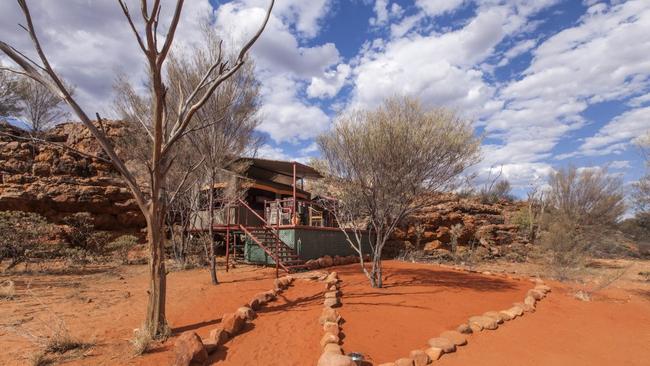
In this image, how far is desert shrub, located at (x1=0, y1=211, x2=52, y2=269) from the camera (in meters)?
10.6

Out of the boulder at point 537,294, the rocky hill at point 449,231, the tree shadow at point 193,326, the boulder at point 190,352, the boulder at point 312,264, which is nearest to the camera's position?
the boulder at point 190,352

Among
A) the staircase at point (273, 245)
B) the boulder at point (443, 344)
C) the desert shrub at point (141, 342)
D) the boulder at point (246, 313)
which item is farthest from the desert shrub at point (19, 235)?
the boulder at point (443, 344)

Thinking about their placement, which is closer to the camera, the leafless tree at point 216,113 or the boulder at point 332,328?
the boulder at point 332,328

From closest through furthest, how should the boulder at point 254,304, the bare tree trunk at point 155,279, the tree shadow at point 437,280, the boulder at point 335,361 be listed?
the boulder at point 335,361 → the bare tree trunk at point 155,279 → the boulder at point 254,304 → the tree shadow at point 437,280

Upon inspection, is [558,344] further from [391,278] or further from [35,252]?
[35,252]

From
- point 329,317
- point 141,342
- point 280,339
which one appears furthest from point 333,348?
point 141,342

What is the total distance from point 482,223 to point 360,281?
1509 centimetres

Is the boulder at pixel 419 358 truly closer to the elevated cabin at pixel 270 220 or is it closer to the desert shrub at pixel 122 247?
the elevated cabin at pixel 270 220

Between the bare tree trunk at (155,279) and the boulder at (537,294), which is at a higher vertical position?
the bare tree trunk at (155,279)

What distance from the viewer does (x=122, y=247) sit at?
14031 mm

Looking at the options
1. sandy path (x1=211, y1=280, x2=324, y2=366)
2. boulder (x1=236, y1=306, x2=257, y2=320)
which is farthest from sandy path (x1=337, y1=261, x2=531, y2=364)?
boulder (x1=236, y1=306, x2=257, y2=320)

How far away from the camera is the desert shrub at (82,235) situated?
14.5m

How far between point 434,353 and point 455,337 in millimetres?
773

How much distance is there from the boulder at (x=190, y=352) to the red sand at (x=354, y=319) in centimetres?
29
